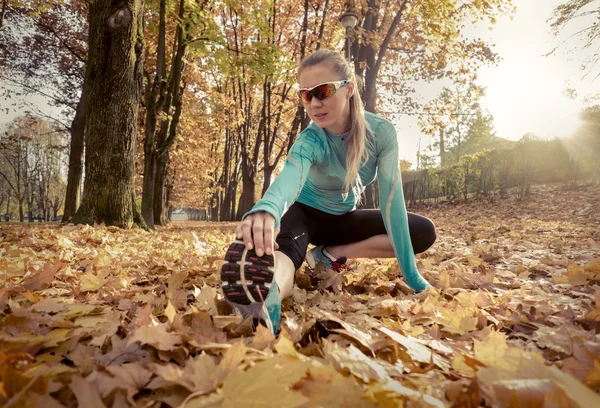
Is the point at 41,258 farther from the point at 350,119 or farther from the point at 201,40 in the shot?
the point at 201,40

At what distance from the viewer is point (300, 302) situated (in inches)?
77.3

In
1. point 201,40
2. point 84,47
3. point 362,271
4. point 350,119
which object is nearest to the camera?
point 350,119

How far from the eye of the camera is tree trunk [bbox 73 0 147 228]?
532 cm

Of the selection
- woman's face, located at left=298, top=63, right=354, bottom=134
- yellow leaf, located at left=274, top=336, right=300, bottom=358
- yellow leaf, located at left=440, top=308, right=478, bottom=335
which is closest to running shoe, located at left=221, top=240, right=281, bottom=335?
yellow leaf, located at left=274, top=336, right=300, bottom=358

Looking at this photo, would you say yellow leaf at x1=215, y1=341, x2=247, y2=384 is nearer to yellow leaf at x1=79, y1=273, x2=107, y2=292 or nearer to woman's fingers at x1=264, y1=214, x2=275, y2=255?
woman's fingers at x1=264, y1=214, x2=275, y2=255

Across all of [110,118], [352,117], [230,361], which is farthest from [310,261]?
[110,118]

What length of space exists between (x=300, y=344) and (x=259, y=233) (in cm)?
42

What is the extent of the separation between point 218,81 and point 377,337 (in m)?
17.0

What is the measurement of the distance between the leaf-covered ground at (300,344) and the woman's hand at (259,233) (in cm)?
28

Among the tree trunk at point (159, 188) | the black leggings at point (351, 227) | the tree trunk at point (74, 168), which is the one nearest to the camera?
the black leggings at point (351, 227)

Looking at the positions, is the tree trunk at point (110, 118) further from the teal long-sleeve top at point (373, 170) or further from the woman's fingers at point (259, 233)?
the woman's fingers at point (259, 233)

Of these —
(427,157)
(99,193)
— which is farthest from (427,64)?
(427,157)

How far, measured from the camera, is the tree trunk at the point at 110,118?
209 inches

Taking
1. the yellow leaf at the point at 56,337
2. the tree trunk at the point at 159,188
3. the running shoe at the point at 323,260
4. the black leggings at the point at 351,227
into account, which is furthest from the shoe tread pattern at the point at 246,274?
the tree trunk at the point at 159,188
